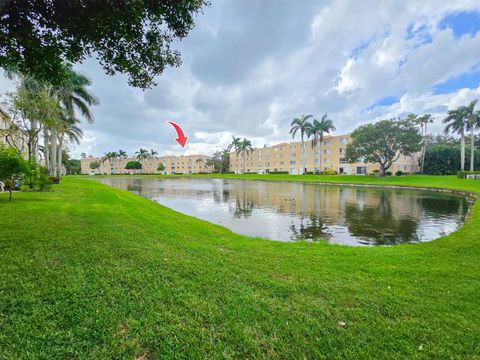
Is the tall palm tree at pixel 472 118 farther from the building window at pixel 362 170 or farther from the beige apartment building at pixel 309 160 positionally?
the building window at pixel 362 170

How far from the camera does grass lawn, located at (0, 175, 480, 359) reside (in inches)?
96.6

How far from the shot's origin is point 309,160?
234 ft

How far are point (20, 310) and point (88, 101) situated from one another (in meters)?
28.9

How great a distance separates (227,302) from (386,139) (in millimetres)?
48615

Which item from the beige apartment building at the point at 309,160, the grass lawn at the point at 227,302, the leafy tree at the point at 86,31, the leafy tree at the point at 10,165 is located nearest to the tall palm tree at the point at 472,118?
the beige apartment building at the point at 309,160

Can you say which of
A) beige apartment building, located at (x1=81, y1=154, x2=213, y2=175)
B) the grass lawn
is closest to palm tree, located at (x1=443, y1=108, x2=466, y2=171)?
the grass lawn

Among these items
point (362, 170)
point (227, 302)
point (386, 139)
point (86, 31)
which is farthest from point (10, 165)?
point (362, 170)

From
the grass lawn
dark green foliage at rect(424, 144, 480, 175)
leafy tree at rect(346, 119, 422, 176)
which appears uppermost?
leafy tree at rect(346, 119, 422, 176)

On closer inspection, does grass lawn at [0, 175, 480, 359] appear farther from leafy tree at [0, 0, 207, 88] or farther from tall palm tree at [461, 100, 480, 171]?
tall palm tree at [461, 100, 480, 171]

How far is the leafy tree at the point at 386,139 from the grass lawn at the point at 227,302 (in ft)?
142

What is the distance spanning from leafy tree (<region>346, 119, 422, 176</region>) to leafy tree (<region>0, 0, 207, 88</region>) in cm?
4531

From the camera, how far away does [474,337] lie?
263 cm

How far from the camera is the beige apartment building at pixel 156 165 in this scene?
409 feet

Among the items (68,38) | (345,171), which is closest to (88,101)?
(68,38)
